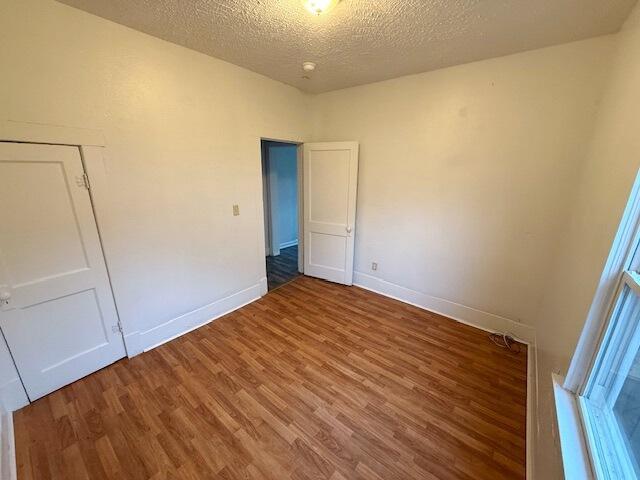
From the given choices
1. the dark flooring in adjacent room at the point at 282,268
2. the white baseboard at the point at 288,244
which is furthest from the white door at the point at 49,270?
the white baseboard at the point at 288,244

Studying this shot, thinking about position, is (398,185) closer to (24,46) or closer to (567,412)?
(567,412)

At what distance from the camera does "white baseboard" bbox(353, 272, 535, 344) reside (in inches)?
93.6

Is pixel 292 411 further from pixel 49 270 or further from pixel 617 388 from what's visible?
pixel 49 270

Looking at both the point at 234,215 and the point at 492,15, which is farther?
the point at 234,215

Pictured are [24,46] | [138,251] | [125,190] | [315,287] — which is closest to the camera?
[24,46]

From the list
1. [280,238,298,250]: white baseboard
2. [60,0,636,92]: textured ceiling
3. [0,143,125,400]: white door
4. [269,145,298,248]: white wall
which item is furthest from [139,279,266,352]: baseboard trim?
[60,0,636,92]: textured ceiling

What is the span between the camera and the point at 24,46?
141cm

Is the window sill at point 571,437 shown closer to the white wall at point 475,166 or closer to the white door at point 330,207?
the white wall at point 475,166

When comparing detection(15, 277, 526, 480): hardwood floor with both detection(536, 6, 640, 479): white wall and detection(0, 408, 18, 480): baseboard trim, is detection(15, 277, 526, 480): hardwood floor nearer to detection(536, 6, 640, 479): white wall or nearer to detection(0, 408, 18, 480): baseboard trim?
detection(0, 408, 18, 480): baseboard trim

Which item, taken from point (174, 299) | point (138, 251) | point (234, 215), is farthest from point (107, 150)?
point (174, 299)

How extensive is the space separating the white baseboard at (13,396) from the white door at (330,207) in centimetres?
284

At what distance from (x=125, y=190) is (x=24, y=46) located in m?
0.90

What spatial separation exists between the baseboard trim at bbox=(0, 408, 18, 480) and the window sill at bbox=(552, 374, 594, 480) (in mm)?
2495

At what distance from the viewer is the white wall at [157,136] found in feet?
4.88
